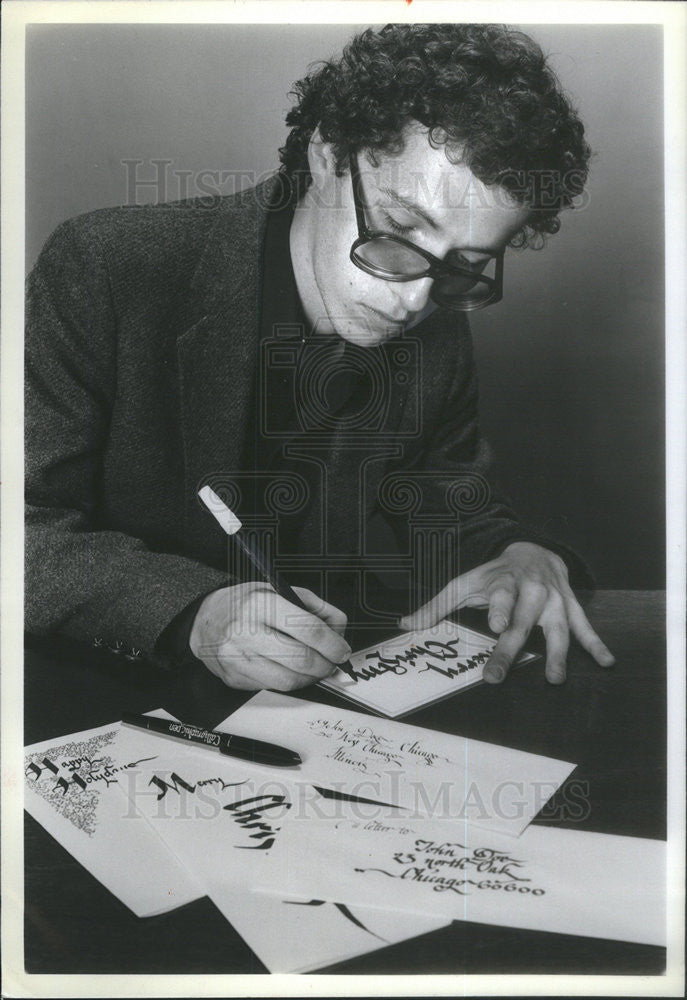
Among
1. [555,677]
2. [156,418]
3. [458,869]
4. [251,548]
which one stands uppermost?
[156,418]

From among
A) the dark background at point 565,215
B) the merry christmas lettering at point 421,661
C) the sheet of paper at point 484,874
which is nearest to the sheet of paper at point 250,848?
the sheet of paper at point 484,874

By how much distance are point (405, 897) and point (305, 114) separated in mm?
715

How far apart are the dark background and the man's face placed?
5 cm

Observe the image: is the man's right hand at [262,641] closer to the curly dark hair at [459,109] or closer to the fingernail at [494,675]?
the fingernail at [494,675]

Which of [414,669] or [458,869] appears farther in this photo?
[414,669]

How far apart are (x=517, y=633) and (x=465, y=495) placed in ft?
0.49

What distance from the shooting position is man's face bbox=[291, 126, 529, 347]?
779mm

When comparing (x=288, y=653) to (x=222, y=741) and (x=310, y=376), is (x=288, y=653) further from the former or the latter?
(x=310, y=376)

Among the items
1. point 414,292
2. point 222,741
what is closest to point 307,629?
point 222,741

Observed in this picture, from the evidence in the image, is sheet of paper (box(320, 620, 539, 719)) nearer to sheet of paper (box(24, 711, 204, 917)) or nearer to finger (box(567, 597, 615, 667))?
finger (box(567, 597, 615, 667))

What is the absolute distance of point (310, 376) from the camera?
0.80m

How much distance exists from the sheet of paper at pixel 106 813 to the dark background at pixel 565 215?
46 centimetres

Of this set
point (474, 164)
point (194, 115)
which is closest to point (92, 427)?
point (194, 115)

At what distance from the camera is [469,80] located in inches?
30.5
